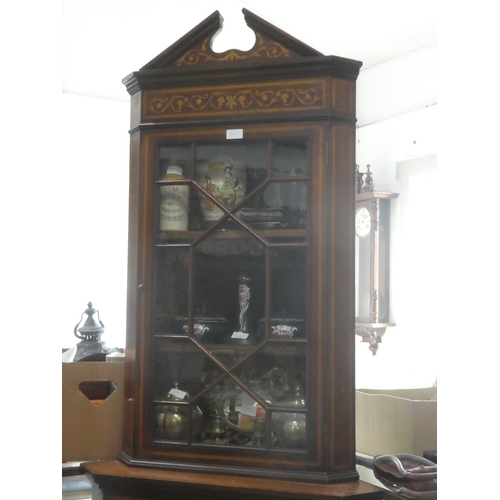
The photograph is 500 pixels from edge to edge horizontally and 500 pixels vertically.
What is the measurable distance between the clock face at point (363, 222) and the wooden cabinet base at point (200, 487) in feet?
7.37

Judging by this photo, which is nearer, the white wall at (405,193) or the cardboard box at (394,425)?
the cardboard box at (394,425)

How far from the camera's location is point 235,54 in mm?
1601

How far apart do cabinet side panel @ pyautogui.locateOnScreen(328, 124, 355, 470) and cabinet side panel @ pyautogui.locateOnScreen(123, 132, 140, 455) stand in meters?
0.49

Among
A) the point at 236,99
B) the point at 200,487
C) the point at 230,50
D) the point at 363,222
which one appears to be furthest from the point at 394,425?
the point at 363,222

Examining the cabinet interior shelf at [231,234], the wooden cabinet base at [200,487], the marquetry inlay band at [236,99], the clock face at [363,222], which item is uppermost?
the marquetry inlay band at [236,99]

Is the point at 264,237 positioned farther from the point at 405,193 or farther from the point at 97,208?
the point at 97,208

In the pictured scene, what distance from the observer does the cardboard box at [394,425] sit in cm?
156


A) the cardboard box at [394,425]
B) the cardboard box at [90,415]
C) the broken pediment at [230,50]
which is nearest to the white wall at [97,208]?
the cardboard box at [90,415]

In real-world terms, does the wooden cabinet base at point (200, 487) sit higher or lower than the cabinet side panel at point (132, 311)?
lower

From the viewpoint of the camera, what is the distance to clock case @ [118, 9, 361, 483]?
1.52 meters

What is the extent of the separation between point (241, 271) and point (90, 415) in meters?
0.52

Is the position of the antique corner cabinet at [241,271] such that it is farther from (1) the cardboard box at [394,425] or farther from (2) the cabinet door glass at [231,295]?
(1) the cardboard box at [394,425]
